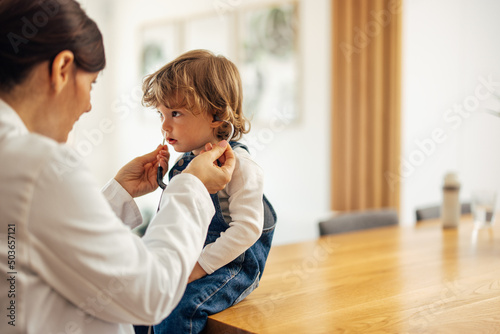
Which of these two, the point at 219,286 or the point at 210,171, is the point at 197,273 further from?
the point at 210,171

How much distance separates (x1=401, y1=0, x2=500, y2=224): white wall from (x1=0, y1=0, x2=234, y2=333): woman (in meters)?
3.12

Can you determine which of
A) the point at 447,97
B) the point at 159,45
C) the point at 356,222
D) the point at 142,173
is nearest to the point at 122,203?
the point at 142,173

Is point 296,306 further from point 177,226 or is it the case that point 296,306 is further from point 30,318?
point 30,318

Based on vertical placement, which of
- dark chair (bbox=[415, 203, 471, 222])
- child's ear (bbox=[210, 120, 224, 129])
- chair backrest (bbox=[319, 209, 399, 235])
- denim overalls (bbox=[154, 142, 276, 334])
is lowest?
dark chair (bbox=[415, 203, 471, 222])

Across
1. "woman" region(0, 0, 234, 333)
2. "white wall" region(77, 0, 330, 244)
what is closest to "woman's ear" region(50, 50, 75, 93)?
"woman" region(0, 0, 234, 333)

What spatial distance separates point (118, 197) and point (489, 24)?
3.06 m

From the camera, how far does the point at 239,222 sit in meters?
1.19

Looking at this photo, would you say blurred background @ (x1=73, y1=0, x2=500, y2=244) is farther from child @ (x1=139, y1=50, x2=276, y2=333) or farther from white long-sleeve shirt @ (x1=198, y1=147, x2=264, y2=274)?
white long-sleeve shirt @ (x1=198, y1=147, x2=264, y2=274)

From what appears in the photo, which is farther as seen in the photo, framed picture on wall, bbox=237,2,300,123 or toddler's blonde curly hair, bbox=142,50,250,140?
framed picture on wall, bbox=237,2,300,123

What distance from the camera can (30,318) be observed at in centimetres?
84

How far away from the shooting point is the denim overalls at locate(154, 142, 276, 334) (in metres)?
1.13

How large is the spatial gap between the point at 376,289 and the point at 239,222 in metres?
0.43

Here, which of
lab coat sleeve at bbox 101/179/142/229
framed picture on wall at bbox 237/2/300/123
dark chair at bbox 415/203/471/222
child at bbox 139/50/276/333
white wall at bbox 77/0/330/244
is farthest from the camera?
framed picture on wall at bbox 237/2/300/123

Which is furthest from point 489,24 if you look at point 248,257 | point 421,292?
point 248,257
